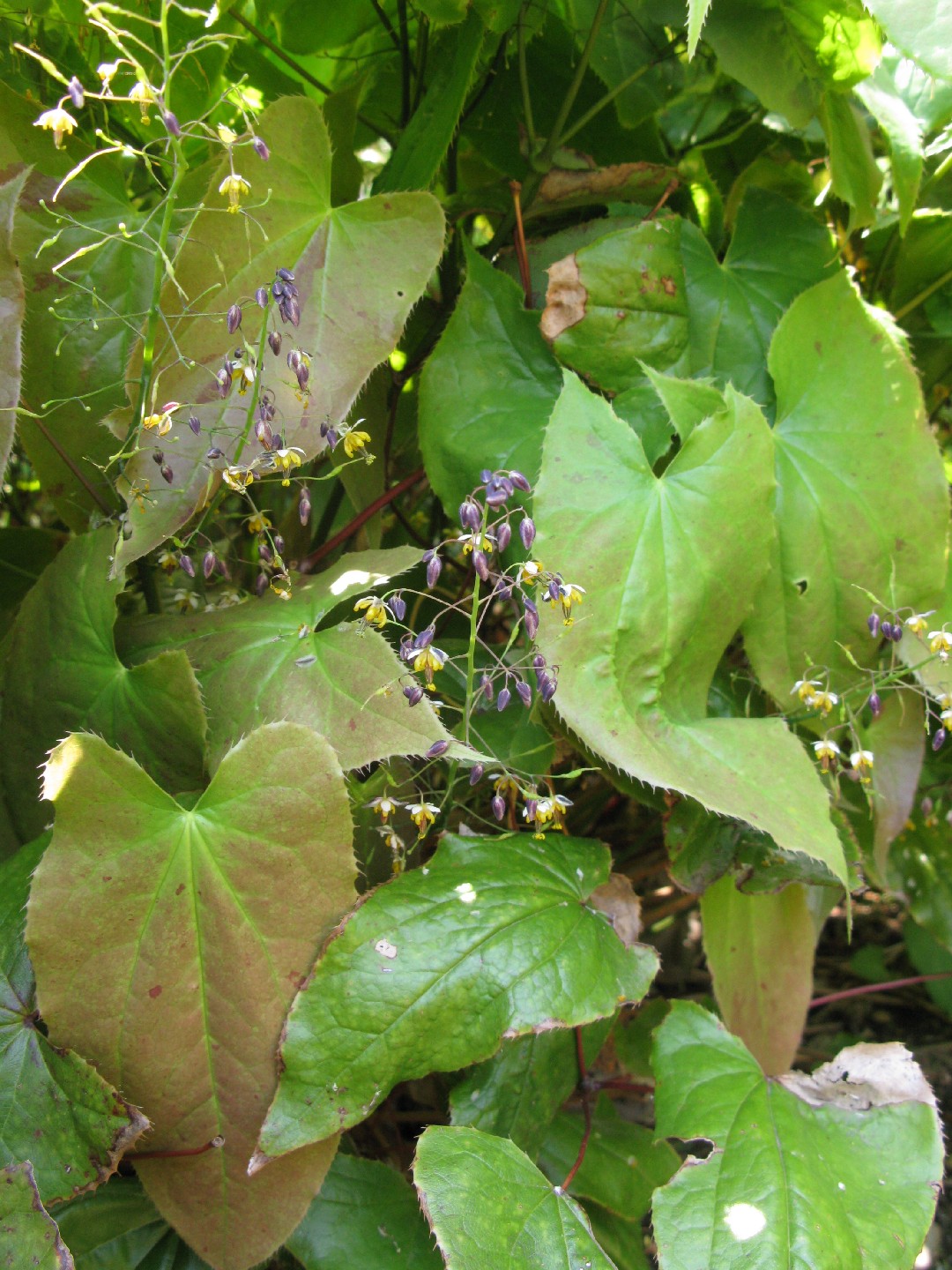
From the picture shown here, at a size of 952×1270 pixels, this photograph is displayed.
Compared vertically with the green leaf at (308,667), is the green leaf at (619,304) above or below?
above

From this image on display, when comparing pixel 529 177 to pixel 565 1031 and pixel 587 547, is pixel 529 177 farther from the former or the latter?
pixel 565 1031

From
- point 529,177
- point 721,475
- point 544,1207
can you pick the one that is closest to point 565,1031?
point 544,1207

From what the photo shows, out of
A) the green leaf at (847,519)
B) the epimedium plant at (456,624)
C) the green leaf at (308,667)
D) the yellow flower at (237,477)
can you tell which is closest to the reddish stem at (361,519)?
the epimedium plant at (456,624)

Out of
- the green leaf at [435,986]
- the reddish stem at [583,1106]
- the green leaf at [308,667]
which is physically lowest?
the reddish stem at [583,1106]

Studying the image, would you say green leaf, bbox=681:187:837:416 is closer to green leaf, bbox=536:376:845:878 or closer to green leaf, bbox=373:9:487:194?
green leaf, bbox=536:376:845:878

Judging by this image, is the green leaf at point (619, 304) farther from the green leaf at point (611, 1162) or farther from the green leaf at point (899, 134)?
the green leaf at point (611, 1162)

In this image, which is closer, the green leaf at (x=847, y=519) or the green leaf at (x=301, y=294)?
the green leaf at (x=301, y=294)
